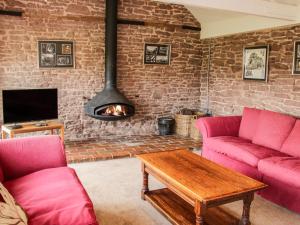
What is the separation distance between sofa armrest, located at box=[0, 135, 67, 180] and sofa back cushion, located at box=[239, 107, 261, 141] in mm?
2869

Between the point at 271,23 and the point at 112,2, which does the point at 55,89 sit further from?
the point at 271,23

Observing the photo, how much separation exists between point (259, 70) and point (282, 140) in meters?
1.89

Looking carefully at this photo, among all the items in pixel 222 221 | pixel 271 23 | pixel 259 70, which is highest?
pixel 271 23

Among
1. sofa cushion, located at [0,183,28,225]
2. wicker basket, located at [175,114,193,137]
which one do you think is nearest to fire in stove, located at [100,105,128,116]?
wicker basket, located at [175,114,193,137]

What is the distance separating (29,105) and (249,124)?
3.55 metres

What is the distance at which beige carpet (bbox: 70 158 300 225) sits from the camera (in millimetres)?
3218

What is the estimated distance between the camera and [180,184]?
2.88 m

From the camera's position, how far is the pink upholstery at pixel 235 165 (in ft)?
12.9

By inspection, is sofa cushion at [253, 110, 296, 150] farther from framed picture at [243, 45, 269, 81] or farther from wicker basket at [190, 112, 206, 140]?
wicker basket at [190, 112, 206, 140]

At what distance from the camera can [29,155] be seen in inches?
127

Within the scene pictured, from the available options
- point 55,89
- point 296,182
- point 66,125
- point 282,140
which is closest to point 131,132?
point 66,125

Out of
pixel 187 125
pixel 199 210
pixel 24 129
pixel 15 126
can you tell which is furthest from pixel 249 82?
pixel 15 126

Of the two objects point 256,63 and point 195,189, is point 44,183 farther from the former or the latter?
point 256,63

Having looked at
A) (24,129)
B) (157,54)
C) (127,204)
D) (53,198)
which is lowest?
(127,204)
